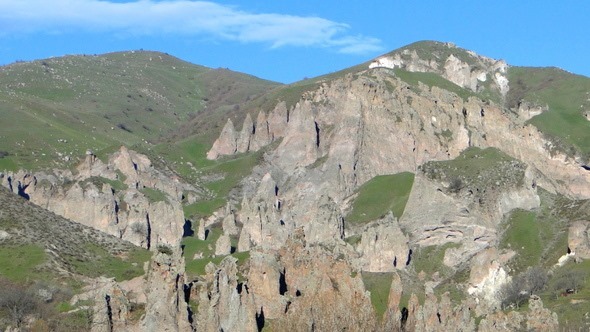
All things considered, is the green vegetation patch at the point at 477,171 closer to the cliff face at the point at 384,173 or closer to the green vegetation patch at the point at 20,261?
the cliff face at the point at 384,173

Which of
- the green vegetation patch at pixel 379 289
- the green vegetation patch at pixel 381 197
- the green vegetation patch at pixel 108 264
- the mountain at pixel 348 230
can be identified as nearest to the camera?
the mountain at pixel 348 230

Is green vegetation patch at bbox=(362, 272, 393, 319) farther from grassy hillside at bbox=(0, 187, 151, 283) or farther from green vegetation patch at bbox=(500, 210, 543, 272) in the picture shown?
green vegetation patch at bbox=(500, 210, 543, 272)

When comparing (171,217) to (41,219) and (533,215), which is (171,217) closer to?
(533,215)

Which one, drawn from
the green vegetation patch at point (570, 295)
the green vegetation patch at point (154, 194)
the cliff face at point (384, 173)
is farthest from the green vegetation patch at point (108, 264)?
the green vegetation patch at point (154, 194)

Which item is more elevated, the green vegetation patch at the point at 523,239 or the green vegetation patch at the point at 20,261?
the green vegetation patch at the point at 523,239

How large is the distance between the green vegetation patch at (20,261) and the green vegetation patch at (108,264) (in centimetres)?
294

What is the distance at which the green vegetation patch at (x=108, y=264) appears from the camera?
3629 inches

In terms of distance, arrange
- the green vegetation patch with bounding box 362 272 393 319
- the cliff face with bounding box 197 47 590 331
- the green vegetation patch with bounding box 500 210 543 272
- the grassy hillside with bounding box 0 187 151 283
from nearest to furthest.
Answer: the green vegetation patch with bounding box 362 272 393 319, the grassy hillside with bounding box 0 187 151 283, the green vegetation patch with bounding box 500 210 543 272, the cliff face with bounding box 197 47 590 331

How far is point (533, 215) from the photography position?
159 meters

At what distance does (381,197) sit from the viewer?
17500 cm

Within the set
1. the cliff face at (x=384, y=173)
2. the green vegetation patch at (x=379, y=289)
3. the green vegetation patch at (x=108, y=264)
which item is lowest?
the green vegetation patch at (x=379, y=289)

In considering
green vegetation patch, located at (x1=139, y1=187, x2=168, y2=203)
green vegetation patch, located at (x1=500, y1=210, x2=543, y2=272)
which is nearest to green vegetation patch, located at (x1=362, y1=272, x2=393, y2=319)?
green vegetation patch, located at (x1=500, y1=210, x2=543, y2=272)

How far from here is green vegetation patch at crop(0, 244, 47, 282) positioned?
288 ft

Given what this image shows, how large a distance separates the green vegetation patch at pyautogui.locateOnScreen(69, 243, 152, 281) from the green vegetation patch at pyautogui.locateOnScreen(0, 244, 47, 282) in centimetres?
294
